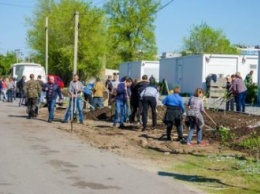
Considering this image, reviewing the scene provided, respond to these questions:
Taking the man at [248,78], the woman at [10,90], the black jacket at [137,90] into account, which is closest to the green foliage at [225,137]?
the black jacket at [137,90]

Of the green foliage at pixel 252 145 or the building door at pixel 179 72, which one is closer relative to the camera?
the green foliage at pixel 252 145

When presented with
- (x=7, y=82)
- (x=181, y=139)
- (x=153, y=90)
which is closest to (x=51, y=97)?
(x=153, y=90)

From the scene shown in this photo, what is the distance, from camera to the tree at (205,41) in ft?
292

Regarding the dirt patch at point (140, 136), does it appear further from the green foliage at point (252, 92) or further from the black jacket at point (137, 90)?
the green foliage at point (252, 92)

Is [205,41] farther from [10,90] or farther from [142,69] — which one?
[10,90]

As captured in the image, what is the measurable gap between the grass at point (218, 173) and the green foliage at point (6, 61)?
100851 millimetres

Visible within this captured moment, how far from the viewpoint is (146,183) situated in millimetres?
10602

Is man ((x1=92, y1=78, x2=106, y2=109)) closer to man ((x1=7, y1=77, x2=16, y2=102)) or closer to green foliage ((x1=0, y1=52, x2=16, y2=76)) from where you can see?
man ((x1=7, y1=77, x2=16, y2=102))

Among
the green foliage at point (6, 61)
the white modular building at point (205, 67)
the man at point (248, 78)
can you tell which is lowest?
the man at point (248, 78)

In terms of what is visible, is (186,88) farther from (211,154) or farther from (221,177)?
(221,177)

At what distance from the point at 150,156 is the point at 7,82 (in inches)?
1122

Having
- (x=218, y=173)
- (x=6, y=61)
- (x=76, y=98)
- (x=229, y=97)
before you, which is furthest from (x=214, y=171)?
(x=6, y=61)

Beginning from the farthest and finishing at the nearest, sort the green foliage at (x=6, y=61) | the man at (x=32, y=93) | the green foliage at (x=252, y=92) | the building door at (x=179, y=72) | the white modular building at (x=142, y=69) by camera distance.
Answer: the green foliage at (x=6, y=61) < the white modular building at (x=142, y=69) < the building door at (x=179, y=72) < the green foliage at (x=252, y=92) < the man at (x=32, y=93)

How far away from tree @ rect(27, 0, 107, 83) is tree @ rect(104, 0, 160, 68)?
14901 millimetres
